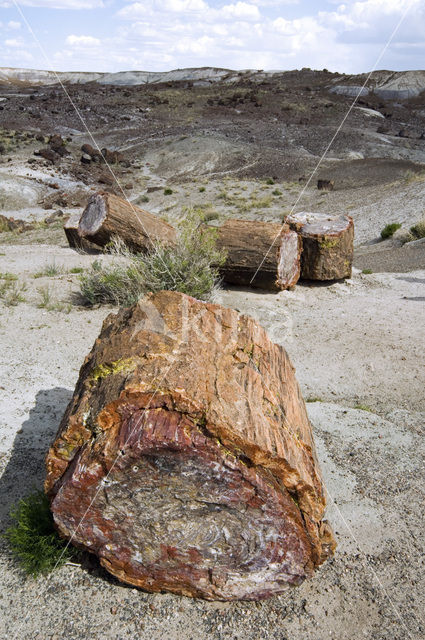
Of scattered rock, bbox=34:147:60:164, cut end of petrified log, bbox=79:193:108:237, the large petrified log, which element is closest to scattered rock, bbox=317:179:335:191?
scattered rock, bbox=34:147:60:164

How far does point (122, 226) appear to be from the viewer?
10781 millimetres

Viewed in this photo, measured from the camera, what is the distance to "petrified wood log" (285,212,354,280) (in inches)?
394

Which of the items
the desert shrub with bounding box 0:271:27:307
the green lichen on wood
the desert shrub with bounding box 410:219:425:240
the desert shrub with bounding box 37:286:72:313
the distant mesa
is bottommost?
the desert shrub with bounding box 410:219:425:240

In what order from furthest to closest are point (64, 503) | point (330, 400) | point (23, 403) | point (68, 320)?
point (68, 320) < point (330, 400) < point (23, 403) < point (64, 503)

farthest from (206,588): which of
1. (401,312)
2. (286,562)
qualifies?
(401,312)

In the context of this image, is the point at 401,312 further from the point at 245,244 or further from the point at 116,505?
the point at 116,505

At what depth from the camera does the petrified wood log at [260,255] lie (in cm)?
929

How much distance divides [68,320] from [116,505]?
5121 millimetres

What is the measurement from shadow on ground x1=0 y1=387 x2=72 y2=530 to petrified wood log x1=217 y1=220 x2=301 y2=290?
4399 mm

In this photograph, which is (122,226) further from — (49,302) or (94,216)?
(49,302)

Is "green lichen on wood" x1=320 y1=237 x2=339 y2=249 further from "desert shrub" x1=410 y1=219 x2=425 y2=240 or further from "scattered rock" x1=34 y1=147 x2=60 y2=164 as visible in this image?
"scattered rock" x1=34 y1=147 x2=60 y2=164

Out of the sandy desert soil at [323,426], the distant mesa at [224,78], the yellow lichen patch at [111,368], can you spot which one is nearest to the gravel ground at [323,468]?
the sandy desert soil at [323,426]

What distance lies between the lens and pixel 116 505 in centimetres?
320

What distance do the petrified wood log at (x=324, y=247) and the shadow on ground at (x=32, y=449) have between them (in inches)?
227
